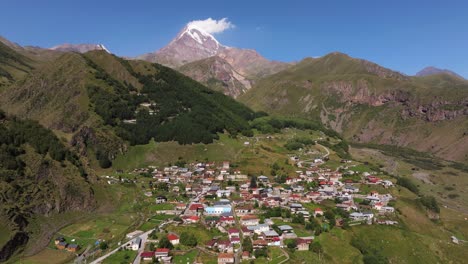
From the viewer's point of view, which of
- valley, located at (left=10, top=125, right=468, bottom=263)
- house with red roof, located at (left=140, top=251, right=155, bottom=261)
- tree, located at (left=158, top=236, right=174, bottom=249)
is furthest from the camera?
valley, located at (left=10, top=125, right=468, bottom=263)

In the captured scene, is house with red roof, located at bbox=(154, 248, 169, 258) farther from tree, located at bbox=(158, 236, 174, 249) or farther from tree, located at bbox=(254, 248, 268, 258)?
tree, located at bbox=(254, 248, 268, 258)

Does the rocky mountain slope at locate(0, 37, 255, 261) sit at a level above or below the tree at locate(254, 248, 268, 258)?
above

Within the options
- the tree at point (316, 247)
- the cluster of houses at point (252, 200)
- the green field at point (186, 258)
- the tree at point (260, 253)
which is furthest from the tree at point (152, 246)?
the tree at point (316, 247)

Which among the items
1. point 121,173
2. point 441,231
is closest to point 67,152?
point 121,173

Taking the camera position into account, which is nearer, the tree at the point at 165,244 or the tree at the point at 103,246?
the tree at the point at 165,244

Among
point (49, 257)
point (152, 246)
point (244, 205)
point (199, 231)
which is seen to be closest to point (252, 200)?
point (244, 205)

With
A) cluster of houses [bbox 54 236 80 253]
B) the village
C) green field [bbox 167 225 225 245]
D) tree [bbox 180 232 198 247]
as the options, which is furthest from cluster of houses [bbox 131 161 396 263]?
cluster of houses [bbox 54 236 80 253]

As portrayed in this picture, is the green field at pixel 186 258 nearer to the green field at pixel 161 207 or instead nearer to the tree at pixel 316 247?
the tree at pixel 316 247

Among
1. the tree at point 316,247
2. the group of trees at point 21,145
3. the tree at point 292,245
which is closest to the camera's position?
the tree at point 292,245

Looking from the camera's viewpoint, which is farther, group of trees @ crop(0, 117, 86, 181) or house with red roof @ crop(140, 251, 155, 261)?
group of trees @ crop(0, 117, 86, 181)

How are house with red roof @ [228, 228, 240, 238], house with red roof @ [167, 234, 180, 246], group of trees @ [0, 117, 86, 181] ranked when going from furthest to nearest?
group of trees @ [0, 117, 86, 181], house with red roof @ [228, 228, 240, 238], house with red roof @ [167, 234, 180, 246]
